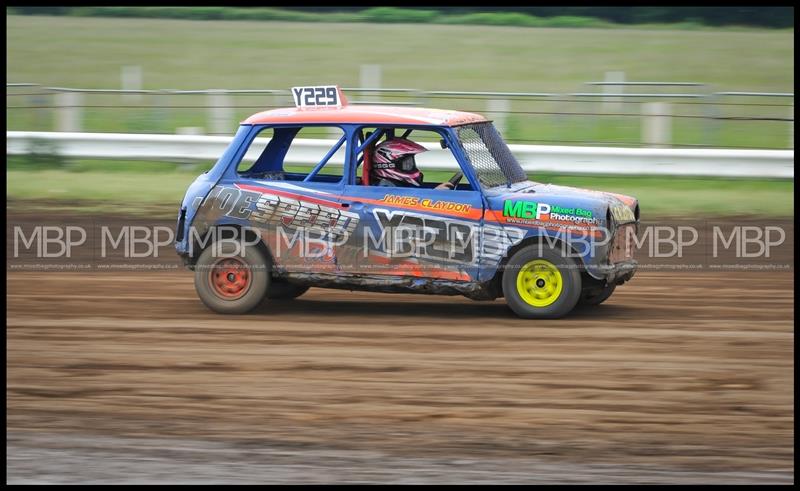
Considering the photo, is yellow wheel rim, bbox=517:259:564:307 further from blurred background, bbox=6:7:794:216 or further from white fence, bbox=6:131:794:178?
blurred background, bbox=6:7:794:216

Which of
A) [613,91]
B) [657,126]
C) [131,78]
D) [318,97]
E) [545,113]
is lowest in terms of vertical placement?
[318,97]

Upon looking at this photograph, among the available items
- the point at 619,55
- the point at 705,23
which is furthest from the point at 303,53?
the point at 705,23

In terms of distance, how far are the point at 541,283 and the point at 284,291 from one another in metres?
2.27

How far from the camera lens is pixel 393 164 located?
28.5 feet

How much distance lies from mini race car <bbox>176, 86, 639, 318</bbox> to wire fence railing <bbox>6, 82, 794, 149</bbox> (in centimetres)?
Answer: 813

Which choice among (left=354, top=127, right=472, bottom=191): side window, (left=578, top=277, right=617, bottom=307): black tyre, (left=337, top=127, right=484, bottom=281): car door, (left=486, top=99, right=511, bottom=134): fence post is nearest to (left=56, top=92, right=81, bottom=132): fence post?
(left=486, top=99, right=511, bottom=134): fence post

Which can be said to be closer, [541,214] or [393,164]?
[541,214]

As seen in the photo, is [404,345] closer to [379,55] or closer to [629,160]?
[629,160]

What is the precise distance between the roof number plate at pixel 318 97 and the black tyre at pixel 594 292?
7.73ft

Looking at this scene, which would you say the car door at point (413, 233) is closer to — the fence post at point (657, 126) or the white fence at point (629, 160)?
the white fence at point (629, 160)

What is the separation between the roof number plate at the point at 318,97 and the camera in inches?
350

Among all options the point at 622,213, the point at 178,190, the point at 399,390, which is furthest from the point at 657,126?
the point at 399,390

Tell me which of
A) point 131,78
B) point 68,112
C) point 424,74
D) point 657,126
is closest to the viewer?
point 657,126

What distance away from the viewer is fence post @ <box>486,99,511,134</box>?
17.4m
